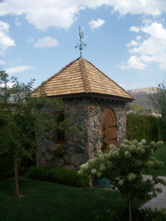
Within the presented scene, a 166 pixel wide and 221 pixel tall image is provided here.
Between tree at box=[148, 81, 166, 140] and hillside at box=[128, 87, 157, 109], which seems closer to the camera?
tree at box=[148, 81, 166, 140]

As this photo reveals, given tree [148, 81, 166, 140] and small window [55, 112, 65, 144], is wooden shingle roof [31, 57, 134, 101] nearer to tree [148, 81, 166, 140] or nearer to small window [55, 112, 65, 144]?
small window [55, 112, 65, 144]

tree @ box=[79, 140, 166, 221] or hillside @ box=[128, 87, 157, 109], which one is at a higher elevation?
hillside @ box=[128, 87, 157, 109]

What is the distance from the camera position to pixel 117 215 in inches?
189

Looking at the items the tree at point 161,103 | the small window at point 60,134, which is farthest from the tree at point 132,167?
the tree at point 161,103

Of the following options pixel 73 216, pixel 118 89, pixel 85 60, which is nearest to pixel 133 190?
pixel 73 216

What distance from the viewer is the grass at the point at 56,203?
534cm

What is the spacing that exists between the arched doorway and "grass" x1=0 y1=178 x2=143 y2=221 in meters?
2.37

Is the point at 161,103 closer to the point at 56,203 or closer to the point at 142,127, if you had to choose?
the point at 142,127

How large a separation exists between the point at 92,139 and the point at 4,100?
3.14 m

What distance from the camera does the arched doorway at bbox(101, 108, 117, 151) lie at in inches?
341

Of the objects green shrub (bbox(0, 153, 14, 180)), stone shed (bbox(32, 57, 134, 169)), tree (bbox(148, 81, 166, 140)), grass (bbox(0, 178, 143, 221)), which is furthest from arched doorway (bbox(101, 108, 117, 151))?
tree (bbox(148, 81, 166, 140))

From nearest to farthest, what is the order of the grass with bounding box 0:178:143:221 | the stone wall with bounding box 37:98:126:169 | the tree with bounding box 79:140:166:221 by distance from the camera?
the tree with bounding box 79:140:166:221 < the grass with bounding box 0:178:143:221 < the stone wall with bounding box 37:98:126:169

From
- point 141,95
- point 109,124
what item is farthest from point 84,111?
point 141,95

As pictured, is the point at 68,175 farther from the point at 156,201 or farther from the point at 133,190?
the point at 133,190
